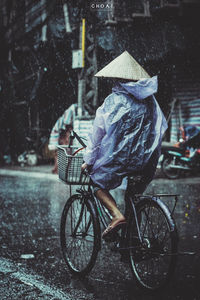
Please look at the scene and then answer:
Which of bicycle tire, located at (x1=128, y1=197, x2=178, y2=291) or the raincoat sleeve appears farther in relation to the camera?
the raincoat sleeve

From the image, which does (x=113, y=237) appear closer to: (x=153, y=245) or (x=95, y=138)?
(x=153, y=245)

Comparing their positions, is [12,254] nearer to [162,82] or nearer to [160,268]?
[160,268]

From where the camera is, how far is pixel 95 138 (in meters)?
3.80

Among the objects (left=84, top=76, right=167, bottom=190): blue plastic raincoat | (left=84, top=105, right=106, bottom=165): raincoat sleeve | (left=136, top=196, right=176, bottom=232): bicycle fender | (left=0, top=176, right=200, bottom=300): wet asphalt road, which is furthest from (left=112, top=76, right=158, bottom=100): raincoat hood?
(left=0, top=176, right=200, bottom=300): wet asphalt road

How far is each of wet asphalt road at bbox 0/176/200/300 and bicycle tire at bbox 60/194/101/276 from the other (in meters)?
0.12

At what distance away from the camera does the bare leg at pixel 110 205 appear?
12.2ft

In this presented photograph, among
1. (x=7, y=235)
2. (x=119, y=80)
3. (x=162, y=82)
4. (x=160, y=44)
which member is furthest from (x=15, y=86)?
(x=119, y=80)

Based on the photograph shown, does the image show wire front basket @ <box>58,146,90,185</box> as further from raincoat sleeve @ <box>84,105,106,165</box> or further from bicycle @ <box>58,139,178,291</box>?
raincoat sleeve @ <box>84,105,106,165</box>

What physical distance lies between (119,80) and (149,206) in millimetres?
1183

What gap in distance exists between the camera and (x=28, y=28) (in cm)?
1934

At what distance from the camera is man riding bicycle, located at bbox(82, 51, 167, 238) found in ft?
12.1

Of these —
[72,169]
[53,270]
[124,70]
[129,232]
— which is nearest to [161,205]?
[129,232]

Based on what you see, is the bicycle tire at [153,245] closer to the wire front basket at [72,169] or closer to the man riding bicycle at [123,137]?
the man riding bicycle at [123,137]

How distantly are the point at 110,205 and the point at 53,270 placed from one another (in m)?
1.04
